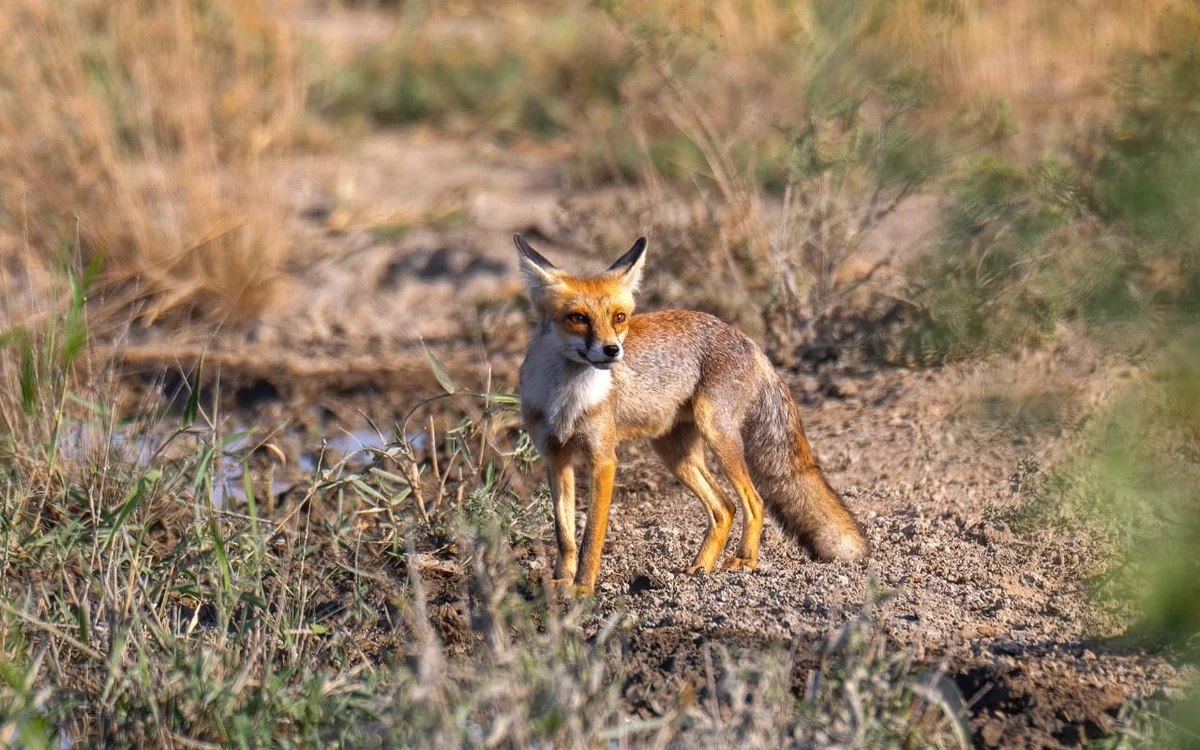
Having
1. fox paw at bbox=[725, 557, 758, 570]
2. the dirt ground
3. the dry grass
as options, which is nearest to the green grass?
the dirt ground

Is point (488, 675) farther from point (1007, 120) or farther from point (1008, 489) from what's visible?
point (1007, 120)

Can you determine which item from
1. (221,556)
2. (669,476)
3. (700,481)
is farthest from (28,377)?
(669,476)

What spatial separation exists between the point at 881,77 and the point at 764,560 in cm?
430

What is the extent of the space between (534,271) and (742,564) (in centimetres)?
148

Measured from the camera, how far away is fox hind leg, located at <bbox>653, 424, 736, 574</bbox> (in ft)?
20.0

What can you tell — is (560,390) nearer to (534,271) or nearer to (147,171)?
(534,271)

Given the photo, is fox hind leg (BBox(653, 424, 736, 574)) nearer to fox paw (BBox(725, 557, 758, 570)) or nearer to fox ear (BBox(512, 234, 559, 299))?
fox paw (BBox(725, 557, 758, 570))

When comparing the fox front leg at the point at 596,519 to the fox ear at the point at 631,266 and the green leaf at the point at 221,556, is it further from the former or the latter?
the green leaf at the point at 221,556

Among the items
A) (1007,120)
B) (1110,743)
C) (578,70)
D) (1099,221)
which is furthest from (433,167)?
(1110,743)

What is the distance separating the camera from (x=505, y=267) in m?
10.6

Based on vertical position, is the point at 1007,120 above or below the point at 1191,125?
below

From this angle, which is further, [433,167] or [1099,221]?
[433,167]

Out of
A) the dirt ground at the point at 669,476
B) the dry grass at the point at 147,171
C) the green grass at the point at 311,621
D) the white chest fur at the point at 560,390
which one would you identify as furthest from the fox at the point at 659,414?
the dry grass at the point at 147,171

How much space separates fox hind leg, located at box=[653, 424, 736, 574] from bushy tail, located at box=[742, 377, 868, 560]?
19cm
